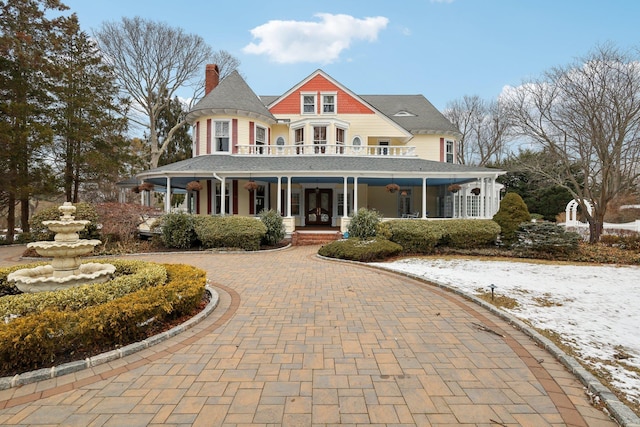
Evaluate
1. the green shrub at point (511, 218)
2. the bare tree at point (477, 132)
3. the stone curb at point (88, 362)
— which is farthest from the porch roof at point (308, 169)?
the bare tree at point (477, 132)

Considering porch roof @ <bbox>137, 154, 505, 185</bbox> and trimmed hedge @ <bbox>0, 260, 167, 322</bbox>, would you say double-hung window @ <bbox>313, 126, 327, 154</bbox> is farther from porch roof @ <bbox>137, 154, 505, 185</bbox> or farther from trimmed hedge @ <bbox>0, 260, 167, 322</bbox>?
trimmed hedge @ <bbox>0, 260, 167, 322</bbox>

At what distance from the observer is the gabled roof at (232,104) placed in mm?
17812

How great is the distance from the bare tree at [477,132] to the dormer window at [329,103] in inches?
909

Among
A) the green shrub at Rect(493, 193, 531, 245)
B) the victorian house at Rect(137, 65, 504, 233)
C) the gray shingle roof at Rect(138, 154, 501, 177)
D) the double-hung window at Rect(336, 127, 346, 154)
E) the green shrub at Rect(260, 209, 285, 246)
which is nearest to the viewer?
the green shrub at Rect(493, 193, 531, 245)

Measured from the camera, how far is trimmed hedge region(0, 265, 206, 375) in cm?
344

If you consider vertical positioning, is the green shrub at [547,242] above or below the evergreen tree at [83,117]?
below

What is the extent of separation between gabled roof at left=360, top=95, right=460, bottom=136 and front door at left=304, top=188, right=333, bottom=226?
7099 millimetres

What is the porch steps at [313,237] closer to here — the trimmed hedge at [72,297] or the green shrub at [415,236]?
the green shrub at [415,236]

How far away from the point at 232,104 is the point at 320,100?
5528 mm

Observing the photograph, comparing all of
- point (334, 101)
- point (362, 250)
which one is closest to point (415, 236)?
point (362, 250)

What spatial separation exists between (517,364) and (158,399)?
4.04 metres

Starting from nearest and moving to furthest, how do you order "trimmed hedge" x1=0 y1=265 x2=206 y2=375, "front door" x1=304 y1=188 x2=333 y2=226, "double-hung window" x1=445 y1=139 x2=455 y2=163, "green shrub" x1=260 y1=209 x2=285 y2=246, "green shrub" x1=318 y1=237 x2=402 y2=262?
"trimmed hedge" x1=0 y1=265 x2=206 y2=375 → "green shrub" x1=318 y1=237 x2=402 y2=262 → "green shrub" x1=260 y1=209 x2=285 y2=246 → "front door" x1=304 y1=188 x2=333 y2=226 → "double-hung window" x1=445 y1=139 x2=455 y2=163

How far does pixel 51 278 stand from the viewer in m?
5.43

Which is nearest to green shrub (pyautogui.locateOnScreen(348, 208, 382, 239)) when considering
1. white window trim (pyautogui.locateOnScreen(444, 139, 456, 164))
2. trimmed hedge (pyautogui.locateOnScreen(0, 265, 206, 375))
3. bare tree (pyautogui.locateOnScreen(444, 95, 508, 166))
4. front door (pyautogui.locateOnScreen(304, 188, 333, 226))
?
front door (pyautogui.locateOnScreen(304, 188, 333, 226))
